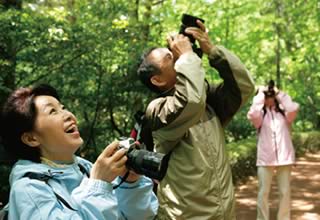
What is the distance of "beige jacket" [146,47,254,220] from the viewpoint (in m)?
2.37

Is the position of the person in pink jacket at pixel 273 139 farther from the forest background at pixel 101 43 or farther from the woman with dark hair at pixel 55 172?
the woman with dark hair at pixel 55 172

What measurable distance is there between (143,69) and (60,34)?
3.17m

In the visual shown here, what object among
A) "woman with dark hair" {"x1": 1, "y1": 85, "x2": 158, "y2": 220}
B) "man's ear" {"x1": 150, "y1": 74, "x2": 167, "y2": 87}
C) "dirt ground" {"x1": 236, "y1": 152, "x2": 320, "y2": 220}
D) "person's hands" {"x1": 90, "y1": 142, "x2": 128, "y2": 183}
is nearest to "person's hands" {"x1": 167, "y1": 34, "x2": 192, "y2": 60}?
"man's ear" {"x1": 150, "y1": 74, "x2": 167, "y2": 87}

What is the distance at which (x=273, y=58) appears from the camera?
15617 mm

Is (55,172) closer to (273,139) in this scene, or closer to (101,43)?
(273,139)

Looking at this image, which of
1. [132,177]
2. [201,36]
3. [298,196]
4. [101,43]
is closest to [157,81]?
[201,36]

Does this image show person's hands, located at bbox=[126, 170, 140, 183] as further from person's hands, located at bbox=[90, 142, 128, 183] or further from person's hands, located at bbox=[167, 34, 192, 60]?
person's hands, located at bbox=[167, 34, 192, 60]

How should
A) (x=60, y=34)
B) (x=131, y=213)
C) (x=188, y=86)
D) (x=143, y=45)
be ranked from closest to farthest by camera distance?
(x=131, y=213)
(x=188, y=86)
(x=60, y=34)
(x=143, y=45)

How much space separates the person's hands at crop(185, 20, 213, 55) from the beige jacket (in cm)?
17

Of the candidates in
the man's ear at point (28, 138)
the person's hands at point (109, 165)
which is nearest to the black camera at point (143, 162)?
the person's hands at point (109, 165)

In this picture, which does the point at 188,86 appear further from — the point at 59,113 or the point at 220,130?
the point at 59,113

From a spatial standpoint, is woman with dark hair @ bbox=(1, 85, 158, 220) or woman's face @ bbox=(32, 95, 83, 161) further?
woman's face @ bbox=(32, 95, 83, 161)

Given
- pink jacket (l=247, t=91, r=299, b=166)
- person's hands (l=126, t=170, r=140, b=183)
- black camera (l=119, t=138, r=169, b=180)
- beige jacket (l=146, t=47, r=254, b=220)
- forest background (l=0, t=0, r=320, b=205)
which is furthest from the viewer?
forest background (l=0, t=0, r=320, b=205)

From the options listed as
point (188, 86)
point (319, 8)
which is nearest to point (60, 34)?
point (188, 86)
